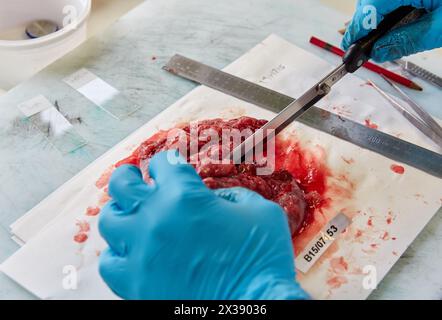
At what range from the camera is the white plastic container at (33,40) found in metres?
1.95

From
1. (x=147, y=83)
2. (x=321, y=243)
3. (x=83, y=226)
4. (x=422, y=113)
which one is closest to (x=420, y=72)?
(x=422, y=113)

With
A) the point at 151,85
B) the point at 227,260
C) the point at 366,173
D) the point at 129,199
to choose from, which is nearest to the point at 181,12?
the point at 151,85

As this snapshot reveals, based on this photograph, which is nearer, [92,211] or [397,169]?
[92,211]

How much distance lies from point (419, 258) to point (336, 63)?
874 mm

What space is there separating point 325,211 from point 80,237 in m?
0.73

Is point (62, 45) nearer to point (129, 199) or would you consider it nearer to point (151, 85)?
point (151, 85)

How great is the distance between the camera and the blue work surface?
5.09 feet

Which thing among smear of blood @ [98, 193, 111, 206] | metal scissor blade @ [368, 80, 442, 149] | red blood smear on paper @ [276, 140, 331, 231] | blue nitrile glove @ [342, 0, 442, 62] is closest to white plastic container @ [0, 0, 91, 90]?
smear of blood @ [98, 193, 111, 206]

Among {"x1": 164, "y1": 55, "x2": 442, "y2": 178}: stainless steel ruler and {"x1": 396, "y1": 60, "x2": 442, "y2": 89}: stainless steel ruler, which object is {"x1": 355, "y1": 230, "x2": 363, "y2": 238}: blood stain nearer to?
{"x1": 164, "y1": 55, "x2": 442, "y2": 178}: stainless steel ruler

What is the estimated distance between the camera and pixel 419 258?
1.54m

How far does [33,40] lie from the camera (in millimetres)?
1929

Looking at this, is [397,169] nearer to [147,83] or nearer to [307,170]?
[307,170]

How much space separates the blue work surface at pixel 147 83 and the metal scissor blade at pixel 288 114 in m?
0.39

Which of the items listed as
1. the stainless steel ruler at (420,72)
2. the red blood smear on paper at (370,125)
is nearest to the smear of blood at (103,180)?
the red blood smear on paper at (370,125)
